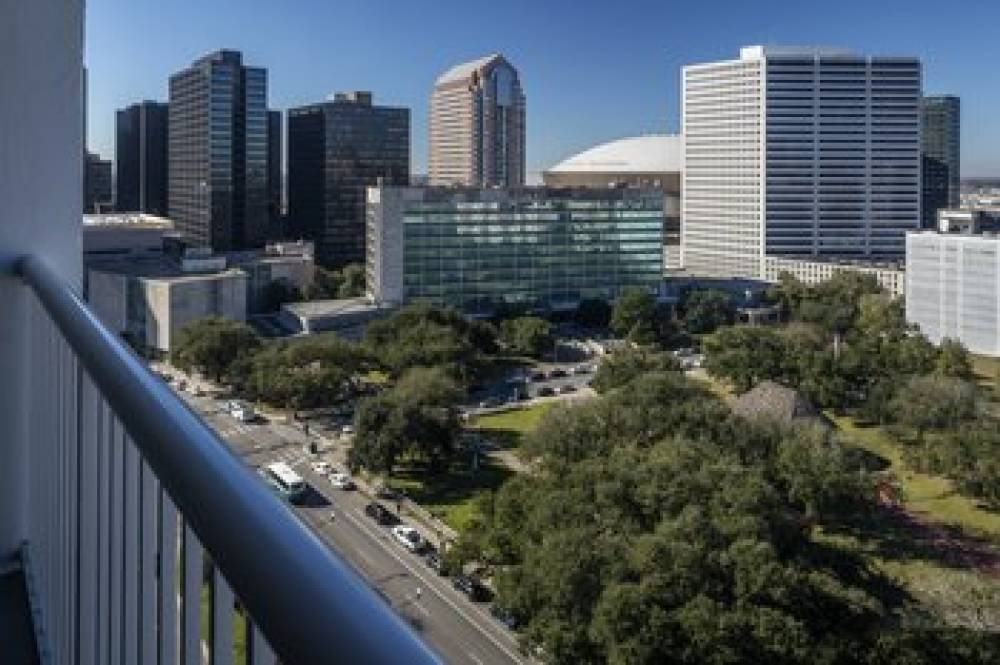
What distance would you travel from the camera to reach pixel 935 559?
7715 millimetres

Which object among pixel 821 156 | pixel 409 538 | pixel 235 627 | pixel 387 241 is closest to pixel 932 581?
pixel 409 538

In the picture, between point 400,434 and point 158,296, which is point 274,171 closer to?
point 158,296

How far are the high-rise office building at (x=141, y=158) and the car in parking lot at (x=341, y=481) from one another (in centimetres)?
2067

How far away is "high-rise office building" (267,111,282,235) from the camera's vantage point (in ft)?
91.2

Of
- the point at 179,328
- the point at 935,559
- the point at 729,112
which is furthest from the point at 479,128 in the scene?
the point at 935,559

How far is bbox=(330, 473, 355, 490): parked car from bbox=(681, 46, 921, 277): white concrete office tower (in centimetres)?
2133

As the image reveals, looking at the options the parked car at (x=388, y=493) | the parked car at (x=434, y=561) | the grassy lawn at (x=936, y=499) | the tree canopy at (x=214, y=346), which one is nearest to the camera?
the parked car at (x=434, y=561)

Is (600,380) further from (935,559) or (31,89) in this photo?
(31,89)

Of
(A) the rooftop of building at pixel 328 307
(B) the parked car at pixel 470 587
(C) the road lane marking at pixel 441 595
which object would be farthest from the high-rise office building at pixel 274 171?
(B) the parked car at pixel 470 587

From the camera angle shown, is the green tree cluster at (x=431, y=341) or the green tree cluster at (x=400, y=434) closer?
the green tree cluster at (x=400, y=434)

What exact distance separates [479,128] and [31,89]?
39.5m

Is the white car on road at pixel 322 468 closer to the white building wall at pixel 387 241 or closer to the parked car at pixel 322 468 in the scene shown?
the parked car at pixel 322 468

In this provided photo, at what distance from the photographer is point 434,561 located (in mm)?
7668

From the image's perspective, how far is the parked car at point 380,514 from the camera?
874 centimetres
